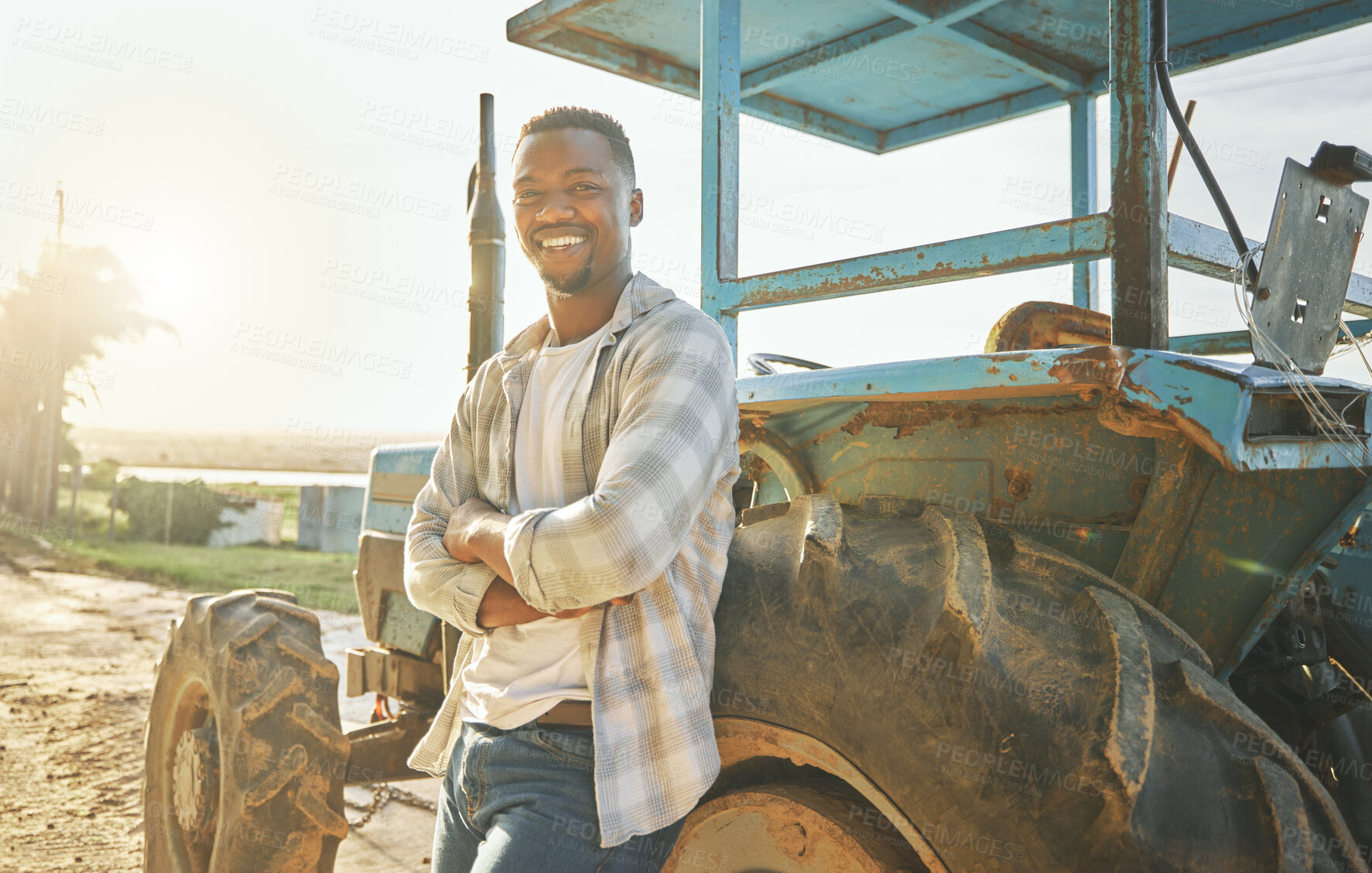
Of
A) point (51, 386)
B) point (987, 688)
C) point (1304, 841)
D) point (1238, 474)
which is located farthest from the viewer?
point (51, 386)

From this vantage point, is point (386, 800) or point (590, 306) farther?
point (386, 800)

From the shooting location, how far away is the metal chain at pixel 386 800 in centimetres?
421

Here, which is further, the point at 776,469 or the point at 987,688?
the point at 776,469

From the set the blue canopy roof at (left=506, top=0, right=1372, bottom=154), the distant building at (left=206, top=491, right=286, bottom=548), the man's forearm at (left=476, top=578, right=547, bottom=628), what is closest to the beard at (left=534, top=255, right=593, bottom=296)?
the man's forearm at (left=476, top=578, right=547, bottom=628)

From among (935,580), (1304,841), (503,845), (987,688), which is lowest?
(503,845)

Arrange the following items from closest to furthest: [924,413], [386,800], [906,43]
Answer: [924,413]
[906,43]
[386,800]

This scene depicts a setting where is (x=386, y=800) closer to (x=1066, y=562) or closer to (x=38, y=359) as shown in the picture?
(x=1066, y=562)

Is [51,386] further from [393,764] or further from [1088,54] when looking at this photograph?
[1088,54]

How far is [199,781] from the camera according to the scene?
2.71 meters

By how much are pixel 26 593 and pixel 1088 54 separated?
12.9 metres

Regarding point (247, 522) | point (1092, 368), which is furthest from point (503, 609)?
point (247, 522)

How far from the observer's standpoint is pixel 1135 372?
3.99 feet

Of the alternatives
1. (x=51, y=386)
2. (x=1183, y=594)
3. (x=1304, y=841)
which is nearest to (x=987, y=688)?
(x=1304, y=841)

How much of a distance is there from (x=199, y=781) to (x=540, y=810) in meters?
1.86
